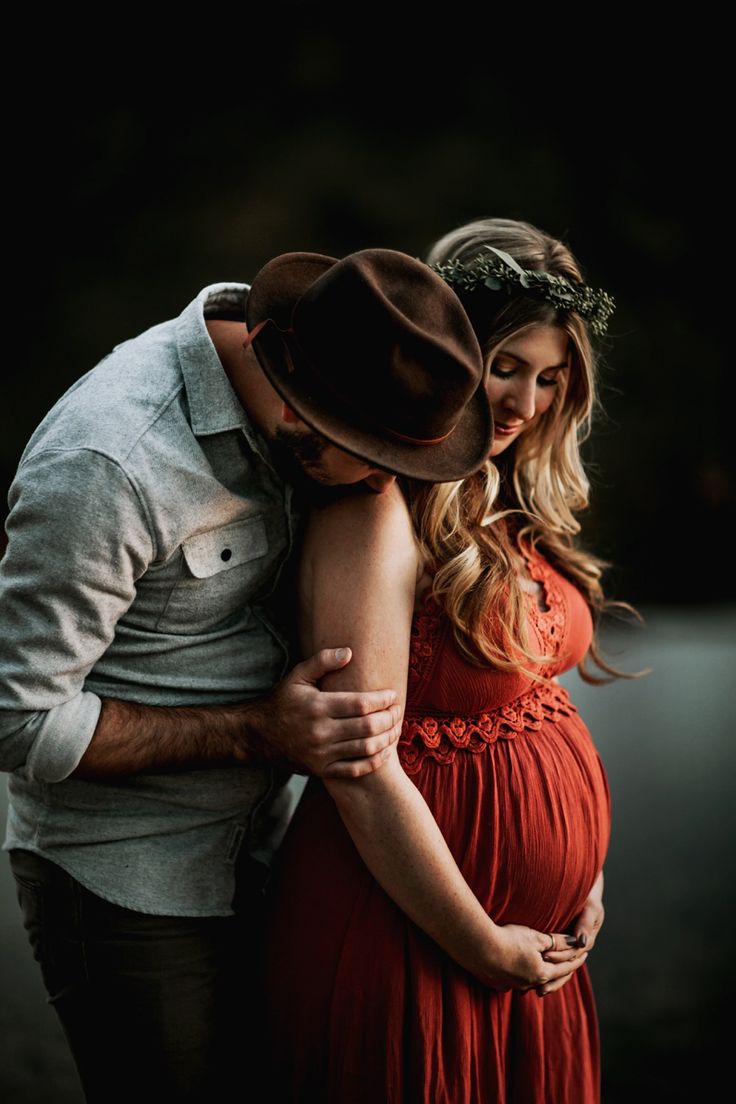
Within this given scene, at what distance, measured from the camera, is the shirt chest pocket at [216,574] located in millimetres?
1477

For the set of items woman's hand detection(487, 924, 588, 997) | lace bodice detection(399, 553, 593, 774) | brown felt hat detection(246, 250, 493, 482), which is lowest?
woman's hand detection(487, 924, 588, 997)

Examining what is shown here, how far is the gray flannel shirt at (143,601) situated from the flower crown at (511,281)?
14.8 inches

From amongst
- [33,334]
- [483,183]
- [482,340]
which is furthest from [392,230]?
[482,340]

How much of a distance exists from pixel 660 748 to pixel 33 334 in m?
3.52

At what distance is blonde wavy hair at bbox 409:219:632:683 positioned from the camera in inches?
63.1

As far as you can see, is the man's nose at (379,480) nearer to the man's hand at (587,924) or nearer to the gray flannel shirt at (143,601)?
the gray flannel shirt at (143,601)

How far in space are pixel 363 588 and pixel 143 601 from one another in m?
0.32

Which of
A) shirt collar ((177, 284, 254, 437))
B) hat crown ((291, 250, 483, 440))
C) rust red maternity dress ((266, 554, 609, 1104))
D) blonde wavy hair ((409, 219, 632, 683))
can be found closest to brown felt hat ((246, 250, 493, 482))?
hat crown ((291, 250, 483, 440))

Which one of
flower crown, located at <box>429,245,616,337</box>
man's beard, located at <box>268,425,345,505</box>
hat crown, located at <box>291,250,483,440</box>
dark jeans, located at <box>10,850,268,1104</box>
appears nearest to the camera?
hat crown, located at <box>291,250,483,440</box>

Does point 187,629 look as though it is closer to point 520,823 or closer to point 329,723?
point 329,723

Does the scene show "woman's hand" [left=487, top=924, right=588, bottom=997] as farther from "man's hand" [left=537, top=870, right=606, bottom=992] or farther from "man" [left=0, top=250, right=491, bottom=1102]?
"man" [left=0, top=250, right=491, bottom=1102]

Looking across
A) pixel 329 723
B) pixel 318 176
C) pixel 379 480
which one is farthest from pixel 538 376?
pixel 318 176

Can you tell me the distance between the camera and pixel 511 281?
66.8 inches

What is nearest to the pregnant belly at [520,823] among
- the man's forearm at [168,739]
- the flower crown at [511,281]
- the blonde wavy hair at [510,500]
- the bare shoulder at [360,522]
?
the blonde wavy hair at [510,500]
